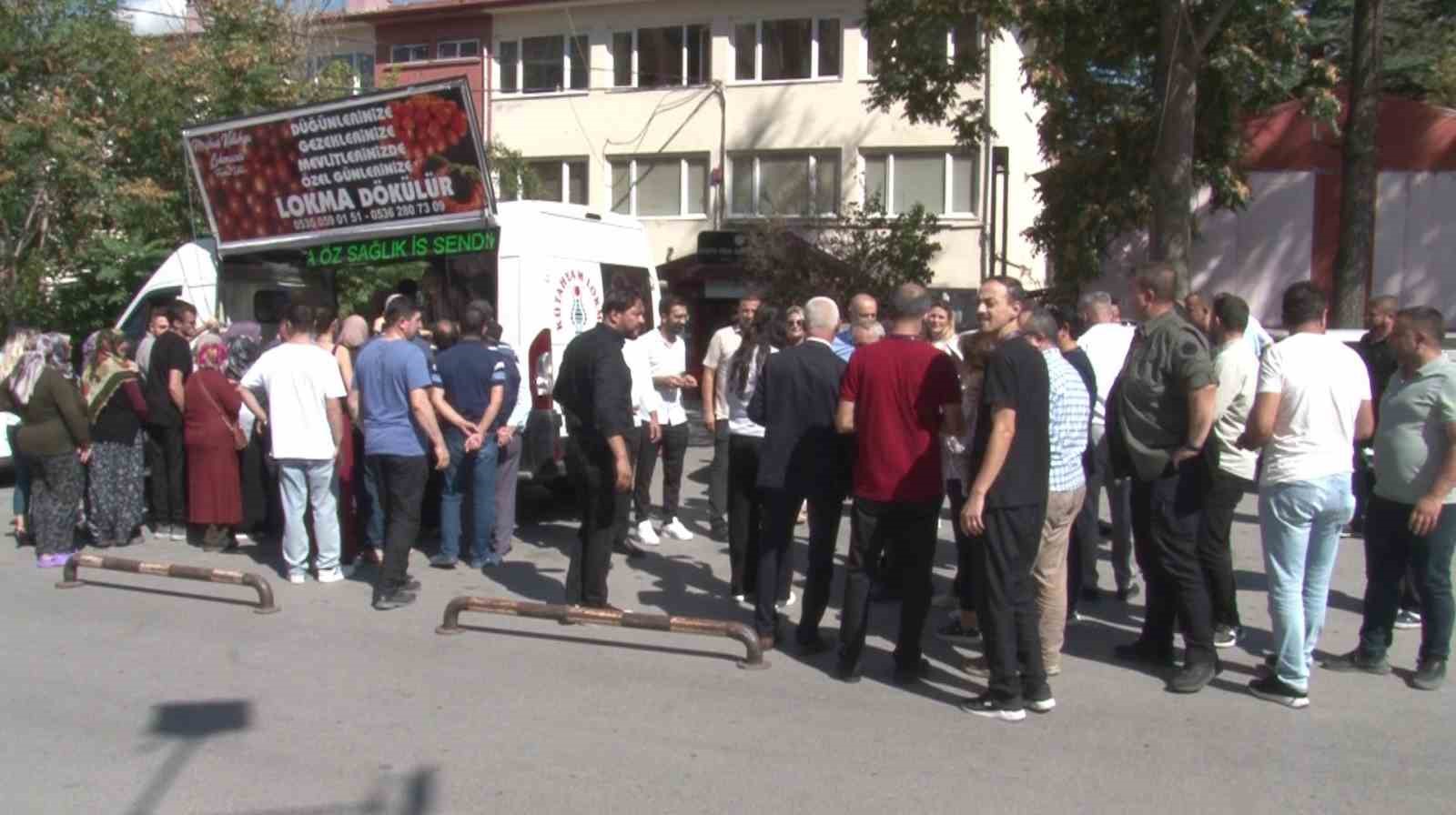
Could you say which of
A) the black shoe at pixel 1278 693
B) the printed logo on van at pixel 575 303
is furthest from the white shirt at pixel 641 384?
the black shoe at pixel 1278 693

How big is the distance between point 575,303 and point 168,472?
346cm

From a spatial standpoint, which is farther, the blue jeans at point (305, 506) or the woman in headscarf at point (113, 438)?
the woman in headscarf at point (113, 438)

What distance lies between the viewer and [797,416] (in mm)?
7066

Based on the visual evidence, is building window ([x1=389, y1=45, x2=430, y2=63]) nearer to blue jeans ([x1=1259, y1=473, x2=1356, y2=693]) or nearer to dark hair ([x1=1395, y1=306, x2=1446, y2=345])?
dark hair ([x1=1395, y1=306, x2=1446, y2=345])

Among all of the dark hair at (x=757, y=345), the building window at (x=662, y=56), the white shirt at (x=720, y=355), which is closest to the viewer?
the dark hair at (x=757, y=345)

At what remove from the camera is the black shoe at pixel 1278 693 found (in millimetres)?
6301

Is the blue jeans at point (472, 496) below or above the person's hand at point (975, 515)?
below

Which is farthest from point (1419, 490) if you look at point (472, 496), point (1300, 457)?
point (472, 496)

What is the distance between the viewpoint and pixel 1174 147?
47.7 feet

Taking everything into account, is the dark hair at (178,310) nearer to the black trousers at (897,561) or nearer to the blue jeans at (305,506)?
the blue jeans at (305,506)

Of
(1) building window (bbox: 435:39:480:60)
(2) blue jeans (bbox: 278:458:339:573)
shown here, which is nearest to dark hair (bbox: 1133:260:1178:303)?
(2) blue jeans (bbox: 278:458:339:573)

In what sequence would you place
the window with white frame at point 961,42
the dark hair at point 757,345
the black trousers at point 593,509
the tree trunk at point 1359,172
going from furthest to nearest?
the tree trunk at point 1359,172 < the window with white frame at point 961,42 < the dark hair at point 757,345 < the black trousers at point 593,509

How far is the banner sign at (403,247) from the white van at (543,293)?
7.4 inches

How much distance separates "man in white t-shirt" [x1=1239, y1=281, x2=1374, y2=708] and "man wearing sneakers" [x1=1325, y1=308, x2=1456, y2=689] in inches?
12.9
